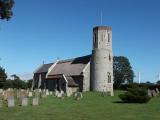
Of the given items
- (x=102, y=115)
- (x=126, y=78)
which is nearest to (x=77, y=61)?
(x=126, y=78)

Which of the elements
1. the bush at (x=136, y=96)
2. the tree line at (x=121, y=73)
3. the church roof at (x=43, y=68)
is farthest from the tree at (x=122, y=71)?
the bush at (x=136, y=96)

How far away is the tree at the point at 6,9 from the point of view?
29672 millimetres

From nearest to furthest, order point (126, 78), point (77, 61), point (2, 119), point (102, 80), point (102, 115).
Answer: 1. point (2, 119)
2. point (102, 115)
3. point (102, 80)
4. point (77, 61)
5. point (126, 78)

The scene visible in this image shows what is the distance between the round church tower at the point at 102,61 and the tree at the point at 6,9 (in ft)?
120

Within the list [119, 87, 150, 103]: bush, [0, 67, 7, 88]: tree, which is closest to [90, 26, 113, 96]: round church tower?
[0, 67, 7, 88]: tree

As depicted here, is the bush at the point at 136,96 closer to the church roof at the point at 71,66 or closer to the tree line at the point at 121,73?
the church roof at the point at 71,66

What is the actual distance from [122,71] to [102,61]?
32.9 m

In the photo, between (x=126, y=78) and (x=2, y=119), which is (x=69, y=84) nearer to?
(x=126, y=78)

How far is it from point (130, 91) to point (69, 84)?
36.3 m

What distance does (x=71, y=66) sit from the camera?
73.4m

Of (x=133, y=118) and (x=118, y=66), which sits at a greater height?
(x=118, y=66)

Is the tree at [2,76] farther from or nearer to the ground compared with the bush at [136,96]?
farther from the ground

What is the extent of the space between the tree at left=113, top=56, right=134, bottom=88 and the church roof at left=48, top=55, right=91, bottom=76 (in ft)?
65.2

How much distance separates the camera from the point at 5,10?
30.0m
